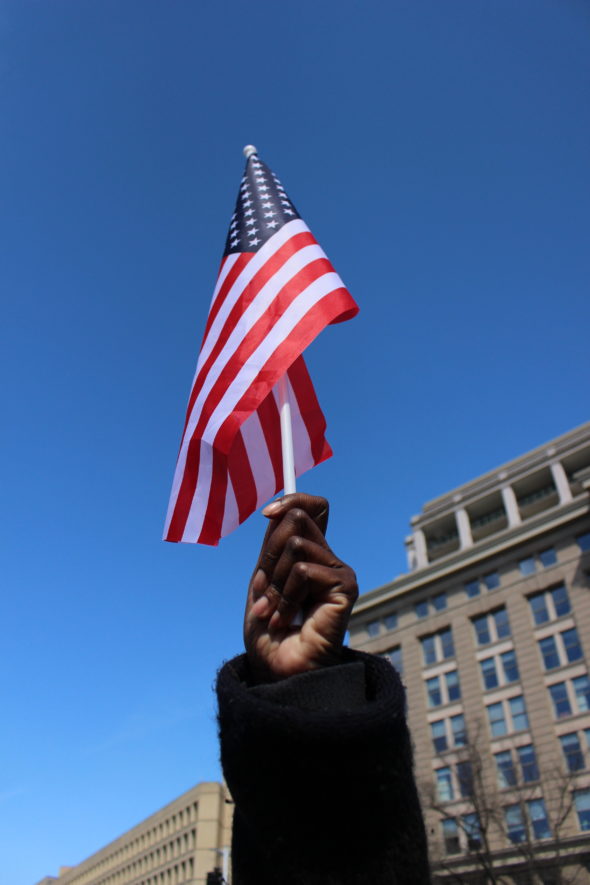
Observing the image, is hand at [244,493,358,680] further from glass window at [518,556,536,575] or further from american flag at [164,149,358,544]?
glass window at [518,556,536,575]

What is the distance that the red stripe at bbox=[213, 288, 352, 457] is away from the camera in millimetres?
4391

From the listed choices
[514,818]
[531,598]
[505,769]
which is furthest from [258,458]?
[531,598]

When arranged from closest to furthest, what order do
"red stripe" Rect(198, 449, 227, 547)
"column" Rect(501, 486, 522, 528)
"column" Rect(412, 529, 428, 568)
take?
"red stripe" Rect(198, 449, 227, 547) < "column" Rect(501, 486, 522, 528) < "column" Rect(412, 529, 428, 568)

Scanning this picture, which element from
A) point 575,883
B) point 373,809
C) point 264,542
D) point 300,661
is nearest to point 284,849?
point 373,809

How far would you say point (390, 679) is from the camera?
1.94 m

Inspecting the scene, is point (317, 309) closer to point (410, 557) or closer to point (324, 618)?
point (324, 618)

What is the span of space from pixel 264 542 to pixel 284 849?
2.91ft

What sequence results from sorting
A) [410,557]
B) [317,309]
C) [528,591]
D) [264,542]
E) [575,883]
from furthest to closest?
[410,557], [528,591], [575,883], [317,309], [264,542]

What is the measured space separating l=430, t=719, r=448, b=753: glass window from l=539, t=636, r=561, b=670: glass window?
7692 millimetres

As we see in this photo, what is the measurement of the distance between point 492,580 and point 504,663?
19.7 feet

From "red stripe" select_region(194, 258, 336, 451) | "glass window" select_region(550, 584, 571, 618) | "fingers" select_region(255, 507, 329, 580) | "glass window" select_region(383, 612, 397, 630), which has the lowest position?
"fingers" select_region(255, 507, 329, 580)

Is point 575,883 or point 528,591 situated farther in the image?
point 528,591

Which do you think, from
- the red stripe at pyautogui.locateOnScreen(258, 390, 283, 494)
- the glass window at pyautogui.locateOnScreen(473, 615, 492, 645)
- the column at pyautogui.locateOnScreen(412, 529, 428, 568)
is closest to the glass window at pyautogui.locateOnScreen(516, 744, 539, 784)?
the glass window at pyautogui.locateOnScreen(473, 615, 492, 645)

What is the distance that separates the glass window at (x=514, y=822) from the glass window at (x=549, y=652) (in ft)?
26.2
